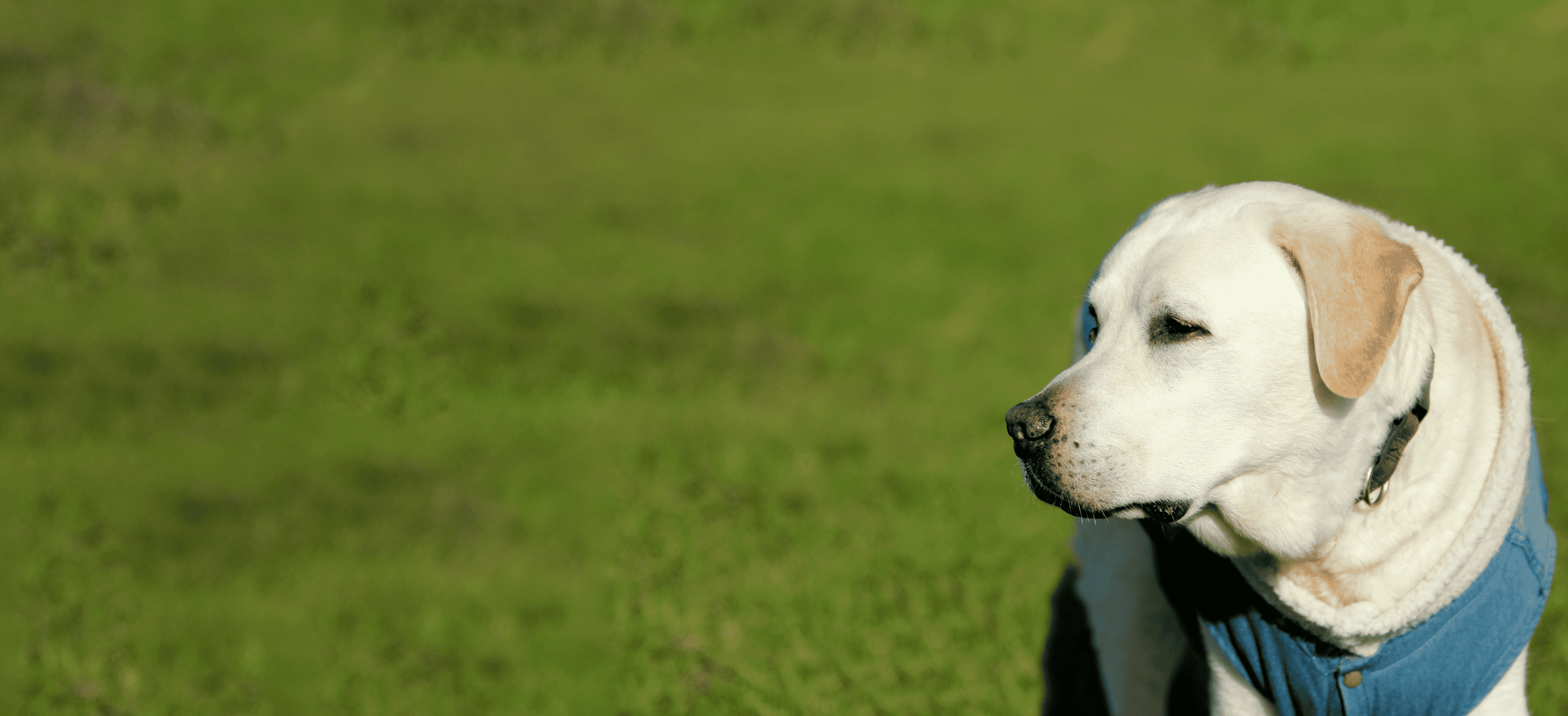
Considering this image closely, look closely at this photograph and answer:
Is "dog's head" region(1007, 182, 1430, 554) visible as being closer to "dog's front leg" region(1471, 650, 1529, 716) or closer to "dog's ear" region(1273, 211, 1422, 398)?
"dog's ear" region(1273, 211, 1422, 398)

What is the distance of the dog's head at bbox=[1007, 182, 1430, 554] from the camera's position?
2014 mm

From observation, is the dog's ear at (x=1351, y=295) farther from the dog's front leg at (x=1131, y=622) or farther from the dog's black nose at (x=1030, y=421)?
the dog's front leg at (x=1131, y=622)

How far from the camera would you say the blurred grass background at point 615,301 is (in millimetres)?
4434

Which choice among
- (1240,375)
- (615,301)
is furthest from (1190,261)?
(615,301)

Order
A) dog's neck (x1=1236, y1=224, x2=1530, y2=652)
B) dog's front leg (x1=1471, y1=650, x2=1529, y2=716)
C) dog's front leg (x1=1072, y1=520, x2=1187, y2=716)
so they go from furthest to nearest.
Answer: dog's front leg (x1=1072, y1=520, x2=1187, y2=716) < dog's front leg (x1=1471, y1=650, x2=1529, y2=716) < dog's neck (x1=1236, y1=224, x2=1530, y2=652)

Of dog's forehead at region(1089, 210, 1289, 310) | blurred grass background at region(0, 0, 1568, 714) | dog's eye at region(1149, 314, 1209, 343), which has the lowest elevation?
blurred grass background at region(0, 0, 1568, 714)

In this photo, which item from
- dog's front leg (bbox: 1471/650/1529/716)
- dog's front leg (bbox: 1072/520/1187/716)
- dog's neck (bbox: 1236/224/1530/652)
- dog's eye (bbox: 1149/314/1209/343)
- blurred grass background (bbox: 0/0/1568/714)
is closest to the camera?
dog's eye (bbox: 1149/314/1209/343)

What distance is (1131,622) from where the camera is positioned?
2.96 meters

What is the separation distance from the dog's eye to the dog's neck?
475 millimetres

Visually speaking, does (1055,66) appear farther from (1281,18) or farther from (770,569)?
(770,569)

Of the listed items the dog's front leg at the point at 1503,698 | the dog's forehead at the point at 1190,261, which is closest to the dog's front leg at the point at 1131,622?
the dog's front leg at the point at 1503,698

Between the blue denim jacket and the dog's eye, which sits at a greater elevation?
the dog's eye

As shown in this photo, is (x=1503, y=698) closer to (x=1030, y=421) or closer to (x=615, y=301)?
(x=1030, y=421)

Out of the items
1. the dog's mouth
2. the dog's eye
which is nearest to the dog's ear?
the dog's eye
